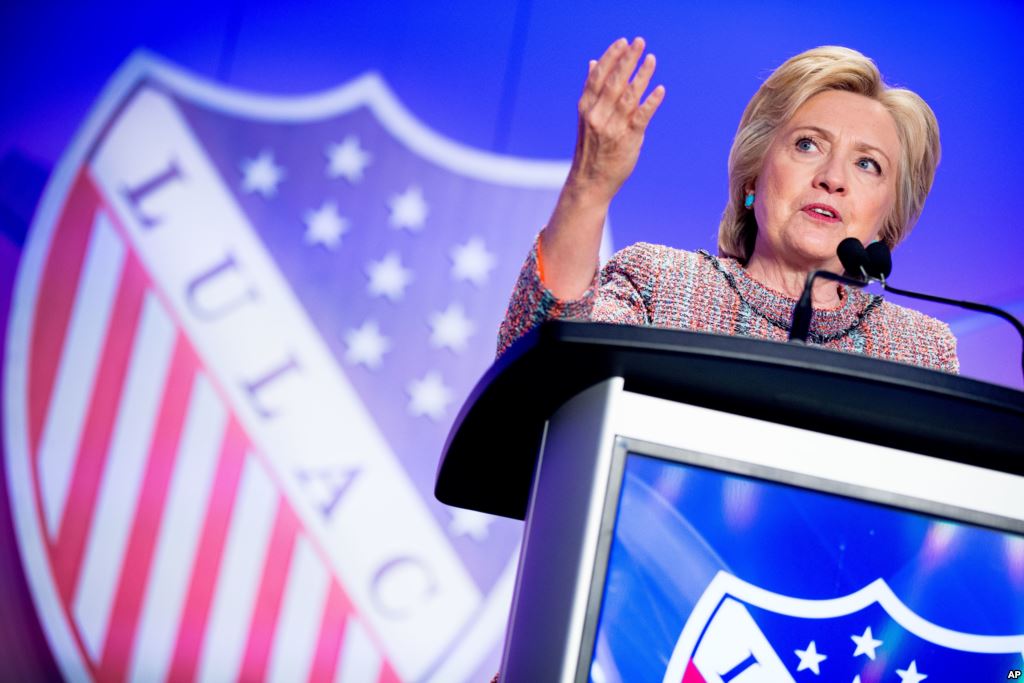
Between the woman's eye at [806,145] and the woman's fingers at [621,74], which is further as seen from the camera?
the woman's eye at [806,145]

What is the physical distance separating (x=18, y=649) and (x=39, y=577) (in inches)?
7.0

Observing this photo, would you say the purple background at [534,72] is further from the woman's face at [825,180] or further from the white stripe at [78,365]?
the woman's face at [825,180]

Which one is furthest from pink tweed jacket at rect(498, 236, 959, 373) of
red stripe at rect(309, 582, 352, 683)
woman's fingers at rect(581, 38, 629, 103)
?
red stripe at rect(309, 582, 352, 683)

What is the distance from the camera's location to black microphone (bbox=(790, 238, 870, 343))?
2.60 feet

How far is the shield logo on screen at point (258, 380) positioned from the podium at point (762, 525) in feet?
6.45

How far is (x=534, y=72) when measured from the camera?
2.90 metres

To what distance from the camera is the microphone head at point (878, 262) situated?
946 mm

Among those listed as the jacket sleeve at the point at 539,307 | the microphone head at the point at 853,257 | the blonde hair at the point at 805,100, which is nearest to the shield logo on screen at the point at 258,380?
the blonde hair at the point at 805,100

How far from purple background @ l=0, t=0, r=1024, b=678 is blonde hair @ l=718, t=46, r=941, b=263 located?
1.22 metres

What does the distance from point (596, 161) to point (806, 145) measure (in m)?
0.74

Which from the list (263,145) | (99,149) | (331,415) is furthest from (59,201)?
(331,415)

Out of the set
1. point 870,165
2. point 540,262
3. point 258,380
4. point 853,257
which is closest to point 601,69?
point 540,262

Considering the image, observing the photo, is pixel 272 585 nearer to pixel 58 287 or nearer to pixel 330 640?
pixel 330 640

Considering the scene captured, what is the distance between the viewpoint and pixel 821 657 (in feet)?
2.23
